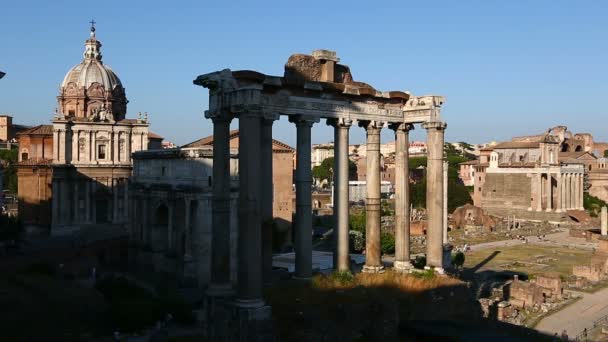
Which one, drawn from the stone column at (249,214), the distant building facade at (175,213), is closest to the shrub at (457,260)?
the distant building facade at (175,213)

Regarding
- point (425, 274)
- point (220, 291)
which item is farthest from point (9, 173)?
point (425, 274)

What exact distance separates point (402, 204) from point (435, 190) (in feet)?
3.31

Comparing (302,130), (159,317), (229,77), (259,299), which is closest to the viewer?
(259,299)

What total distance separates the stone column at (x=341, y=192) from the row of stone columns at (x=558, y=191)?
56.1m

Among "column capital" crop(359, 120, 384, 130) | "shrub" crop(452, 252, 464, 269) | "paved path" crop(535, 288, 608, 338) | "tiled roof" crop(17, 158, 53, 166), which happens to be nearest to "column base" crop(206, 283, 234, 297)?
"column capital" crop(359, 120, 384, 130)

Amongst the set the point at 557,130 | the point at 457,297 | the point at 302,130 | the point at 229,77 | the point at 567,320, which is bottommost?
the point at 567,320

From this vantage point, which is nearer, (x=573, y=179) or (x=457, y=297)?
(x=457, y=297)

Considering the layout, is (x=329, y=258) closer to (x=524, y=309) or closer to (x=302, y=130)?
(x=524, y=309)

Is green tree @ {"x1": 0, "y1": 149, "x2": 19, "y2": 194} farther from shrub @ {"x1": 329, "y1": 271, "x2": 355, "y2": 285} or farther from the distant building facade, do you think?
shrub @ {"x1": 329, "y1": 271, "x2": 355, "y2": 285}

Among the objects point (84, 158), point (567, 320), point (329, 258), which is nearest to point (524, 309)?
point (567, 320)

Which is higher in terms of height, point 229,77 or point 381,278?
point 229,77

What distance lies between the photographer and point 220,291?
41.6 ft

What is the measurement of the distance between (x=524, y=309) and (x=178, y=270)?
16.5m

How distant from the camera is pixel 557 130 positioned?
284 feet
